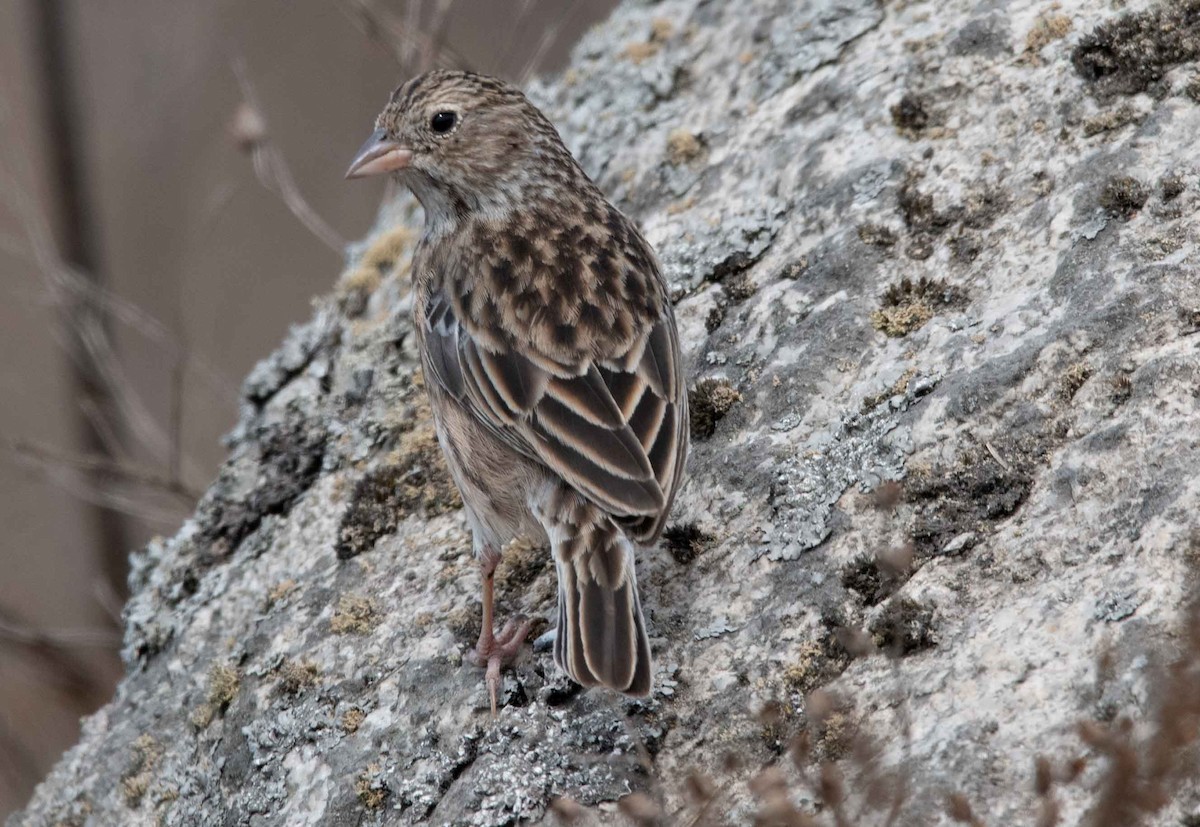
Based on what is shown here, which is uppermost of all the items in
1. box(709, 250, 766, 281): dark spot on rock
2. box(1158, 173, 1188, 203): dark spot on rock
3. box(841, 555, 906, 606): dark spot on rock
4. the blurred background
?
the blurred background

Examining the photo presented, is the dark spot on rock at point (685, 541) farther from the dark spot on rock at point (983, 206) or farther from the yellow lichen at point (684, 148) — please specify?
the yellow lichen at point (684, 148)

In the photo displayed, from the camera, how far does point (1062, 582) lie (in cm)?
334

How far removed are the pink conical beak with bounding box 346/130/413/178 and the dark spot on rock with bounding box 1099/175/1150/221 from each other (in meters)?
2.64

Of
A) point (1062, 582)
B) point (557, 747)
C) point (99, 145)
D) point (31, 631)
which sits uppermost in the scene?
point (99, 145)

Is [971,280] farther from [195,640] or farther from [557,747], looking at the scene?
[195,640]

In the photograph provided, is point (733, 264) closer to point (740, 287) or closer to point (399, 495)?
point (740, 287)

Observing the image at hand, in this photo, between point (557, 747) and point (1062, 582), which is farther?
point (557, 747)

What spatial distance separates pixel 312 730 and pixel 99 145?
1057 centimetres

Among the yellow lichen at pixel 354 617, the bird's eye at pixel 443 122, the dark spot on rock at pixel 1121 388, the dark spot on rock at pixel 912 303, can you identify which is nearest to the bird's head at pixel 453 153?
the bird's eye at pixel 443 122

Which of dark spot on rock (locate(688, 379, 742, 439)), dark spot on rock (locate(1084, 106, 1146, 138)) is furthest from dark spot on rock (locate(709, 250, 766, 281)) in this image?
dark spot on rock (locate(1084, 106, 1146, 138))

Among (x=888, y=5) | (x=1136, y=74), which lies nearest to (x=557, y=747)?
(x=1136, y=74)

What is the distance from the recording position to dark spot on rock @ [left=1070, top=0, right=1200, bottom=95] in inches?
171

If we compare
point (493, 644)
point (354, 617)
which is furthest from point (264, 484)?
point (493, 644)

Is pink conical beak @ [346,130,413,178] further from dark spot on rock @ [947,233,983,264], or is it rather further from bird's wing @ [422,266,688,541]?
dark spot on rock @ [947,233,983,264]
